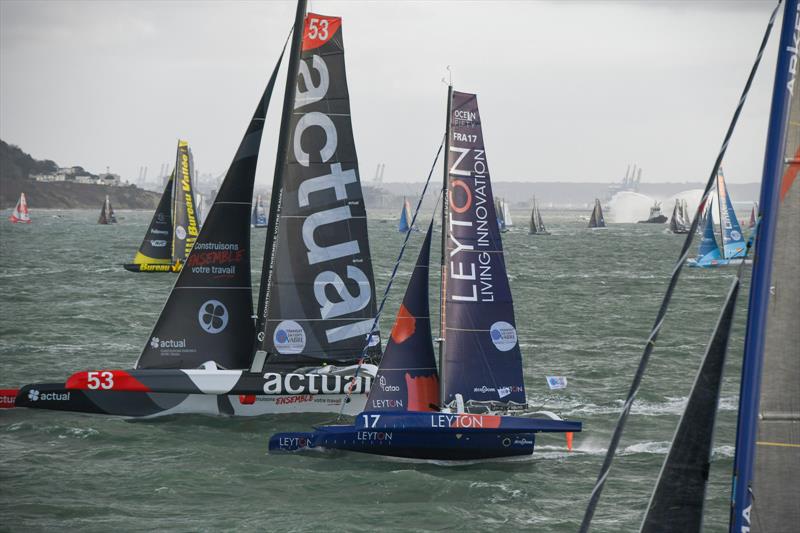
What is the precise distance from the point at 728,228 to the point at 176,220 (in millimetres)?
27068

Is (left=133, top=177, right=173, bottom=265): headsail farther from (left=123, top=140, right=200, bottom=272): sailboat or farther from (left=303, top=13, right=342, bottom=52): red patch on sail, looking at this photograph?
(left=303, top=13, right=342, bottom=52): red patch on sail

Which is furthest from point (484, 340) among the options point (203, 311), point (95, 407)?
point (95, 407)

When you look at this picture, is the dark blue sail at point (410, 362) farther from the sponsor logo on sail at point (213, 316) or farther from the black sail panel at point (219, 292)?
the sponsor logo on sail at point (213, 316)

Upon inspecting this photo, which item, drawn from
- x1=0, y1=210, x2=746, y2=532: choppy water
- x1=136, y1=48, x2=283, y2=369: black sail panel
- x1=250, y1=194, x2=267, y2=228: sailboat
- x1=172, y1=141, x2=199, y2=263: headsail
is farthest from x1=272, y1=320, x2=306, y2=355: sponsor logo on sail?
x1=250, y1=194, x2=267, y2=228: sailboat

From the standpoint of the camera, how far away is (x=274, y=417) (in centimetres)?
1636

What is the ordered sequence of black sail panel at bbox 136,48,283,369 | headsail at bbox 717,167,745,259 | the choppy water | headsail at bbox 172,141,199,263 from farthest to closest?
headsail at bbox 717,167,745,259, headsail at bbox 172,141,199,263, black sail panel at bbox 136,48,283,369, the choppy water

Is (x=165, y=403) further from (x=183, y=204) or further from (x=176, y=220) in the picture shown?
(x=176, y=220)

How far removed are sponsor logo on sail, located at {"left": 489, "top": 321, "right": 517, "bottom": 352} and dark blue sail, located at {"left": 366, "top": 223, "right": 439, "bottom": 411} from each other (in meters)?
0.90

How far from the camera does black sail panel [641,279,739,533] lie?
623 cm

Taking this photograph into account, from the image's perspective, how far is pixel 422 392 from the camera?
14.1m

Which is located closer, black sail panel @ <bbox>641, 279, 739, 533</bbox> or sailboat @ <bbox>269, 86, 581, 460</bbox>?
black sail panel @ <bbox>641, 279, 739, 533</bbox>

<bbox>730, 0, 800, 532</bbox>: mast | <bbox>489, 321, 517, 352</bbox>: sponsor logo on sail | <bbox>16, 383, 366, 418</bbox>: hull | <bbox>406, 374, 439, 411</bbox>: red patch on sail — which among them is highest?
<bbox>730, 0, 800, 532</bbox>: mast

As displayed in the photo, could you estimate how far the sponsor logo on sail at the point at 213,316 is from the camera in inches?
652

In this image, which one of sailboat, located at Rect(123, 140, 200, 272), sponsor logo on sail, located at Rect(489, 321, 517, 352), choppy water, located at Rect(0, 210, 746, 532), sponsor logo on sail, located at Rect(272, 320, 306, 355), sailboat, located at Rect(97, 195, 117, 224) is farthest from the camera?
sailboat, located at Rect(97, 195, 117, 224)
